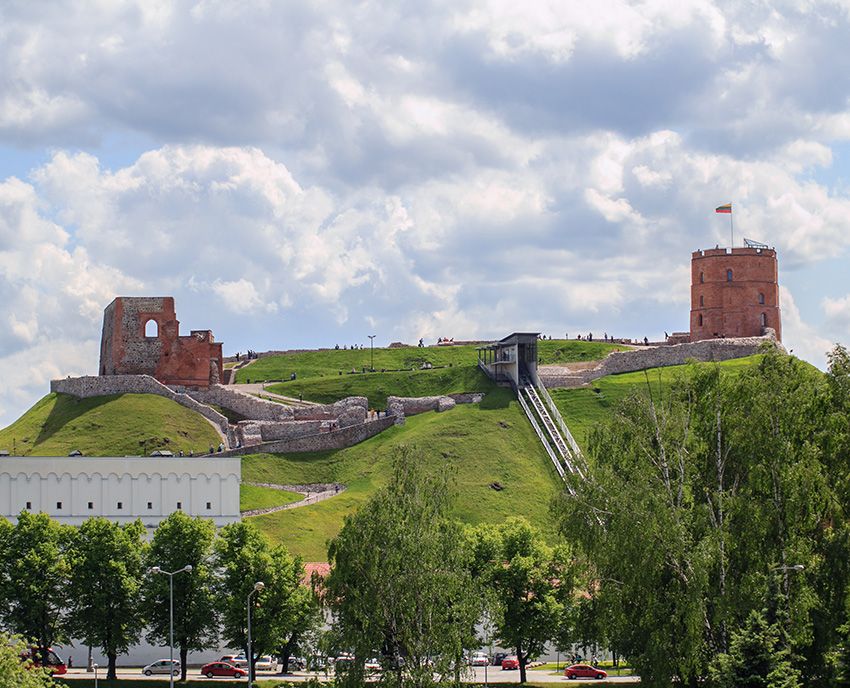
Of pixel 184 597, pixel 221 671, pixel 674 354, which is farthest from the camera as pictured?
pixel 674 354

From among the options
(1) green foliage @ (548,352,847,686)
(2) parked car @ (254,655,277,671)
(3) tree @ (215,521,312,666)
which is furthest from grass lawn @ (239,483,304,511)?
(1) green foliage @ (548,352,847,686)

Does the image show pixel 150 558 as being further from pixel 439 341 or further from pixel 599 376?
pixel 439 341

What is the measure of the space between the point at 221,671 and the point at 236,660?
3.77 meters

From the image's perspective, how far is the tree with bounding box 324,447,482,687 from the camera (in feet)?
189

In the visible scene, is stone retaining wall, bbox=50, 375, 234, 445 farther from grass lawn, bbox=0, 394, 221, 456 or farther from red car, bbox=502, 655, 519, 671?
red car, bbox=502, 655, 519, 671

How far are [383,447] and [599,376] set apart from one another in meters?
28.3

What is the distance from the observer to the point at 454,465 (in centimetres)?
10588

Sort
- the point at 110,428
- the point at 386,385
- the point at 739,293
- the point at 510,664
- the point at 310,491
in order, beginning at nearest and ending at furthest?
1. the point at 510,664
2. the point at 310,491
3. the point at 110,428
4. the point at 386,385
5. the point at 739,293

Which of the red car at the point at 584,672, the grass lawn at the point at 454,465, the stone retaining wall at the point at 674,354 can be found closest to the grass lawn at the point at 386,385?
the grass lawn at the point at 454,465

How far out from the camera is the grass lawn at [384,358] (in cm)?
16575

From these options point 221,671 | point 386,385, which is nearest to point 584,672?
point 221,671

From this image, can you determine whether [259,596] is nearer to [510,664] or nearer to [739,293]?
[510,664]

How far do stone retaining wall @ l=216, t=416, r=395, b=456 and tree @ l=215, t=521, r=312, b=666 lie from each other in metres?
43.6

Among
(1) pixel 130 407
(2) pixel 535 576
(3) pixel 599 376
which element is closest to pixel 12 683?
(2) pixel 535 576
